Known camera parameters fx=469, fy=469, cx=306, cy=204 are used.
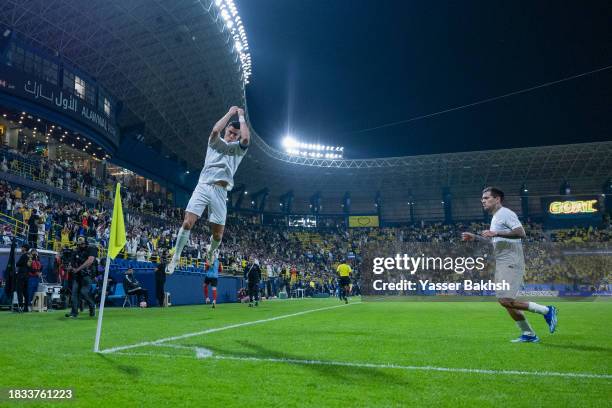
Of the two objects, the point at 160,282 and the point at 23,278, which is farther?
the point at 160,282

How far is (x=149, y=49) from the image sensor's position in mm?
34906

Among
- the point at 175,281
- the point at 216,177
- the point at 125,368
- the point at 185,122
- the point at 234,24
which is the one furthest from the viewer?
the point at 185,122

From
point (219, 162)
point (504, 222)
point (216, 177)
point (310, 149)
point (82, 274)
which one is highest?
point (310, 149)

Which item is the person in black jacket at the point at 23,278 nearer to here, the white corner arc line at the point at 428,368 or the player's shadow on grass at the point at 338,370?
the player's shadow on grass at the point at 338,370

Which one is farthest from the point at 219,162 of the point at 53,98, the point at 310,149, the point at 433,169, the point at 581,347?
the point at 433,169

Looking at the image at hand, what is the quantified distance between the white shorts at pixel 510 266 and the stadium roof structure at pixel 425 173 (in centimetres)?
4226

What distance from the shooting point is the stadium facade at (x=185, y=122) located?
30703mm

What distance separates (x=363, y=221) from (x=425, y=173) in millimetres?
10894

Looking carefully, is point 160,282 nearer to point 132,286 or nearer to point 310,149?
point 132,286

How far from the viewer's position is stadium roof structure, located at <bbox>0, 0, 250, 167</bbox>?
3044 cm

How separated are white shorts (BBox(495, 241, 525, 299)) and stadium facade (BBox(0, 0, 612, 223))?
1107 inches

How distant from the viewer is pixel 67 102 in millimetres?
31453

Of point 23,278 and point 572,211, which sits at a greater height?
point 572,211

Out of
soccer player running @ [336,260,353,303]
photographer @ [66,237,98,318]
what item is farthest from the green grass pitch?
soccer player running @ [336,260,353,303]
